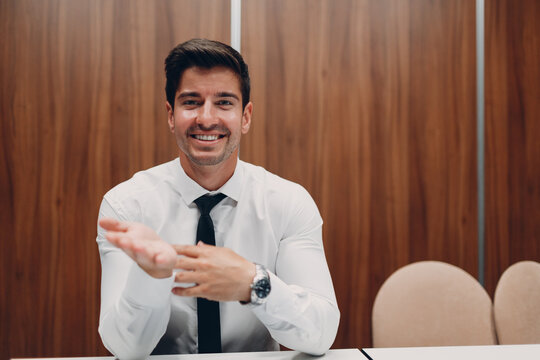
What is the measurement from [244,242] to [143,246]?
0.58 meters

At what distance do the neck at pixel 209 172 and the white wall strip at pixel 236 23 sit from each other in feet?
3.43

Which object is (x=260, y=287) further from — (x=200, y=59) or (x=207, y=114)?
(x=200, y=59)

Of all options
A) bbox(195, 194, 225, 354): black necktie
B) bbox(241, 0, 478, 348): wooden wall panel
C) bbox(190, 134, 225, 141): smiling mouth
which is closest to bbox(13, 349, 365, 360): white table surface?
bbox(195, 194, 225, 354): black necktie

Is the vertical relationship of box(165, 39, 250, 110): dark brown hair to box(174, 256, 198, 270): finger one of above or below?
above

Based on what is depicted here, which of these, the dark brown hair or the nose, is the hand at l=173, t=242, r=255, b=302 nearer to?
the nose

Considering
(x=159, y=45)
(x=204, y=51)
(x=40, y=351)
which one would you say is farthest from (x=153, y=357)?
(x=159, y=45)

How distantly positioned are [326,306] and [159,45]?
5.62 feet

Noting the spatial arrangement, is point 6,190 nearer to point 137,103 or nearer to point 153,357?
point 137,103

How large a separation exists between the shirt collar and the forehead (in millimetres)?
291

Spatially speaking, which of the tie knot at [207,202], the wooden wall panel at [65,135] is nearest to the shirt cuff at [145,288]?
the tie knot at [207,202]

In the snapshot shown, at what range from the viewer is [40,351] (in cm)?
220

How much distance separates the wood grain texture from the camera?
7.88 feet

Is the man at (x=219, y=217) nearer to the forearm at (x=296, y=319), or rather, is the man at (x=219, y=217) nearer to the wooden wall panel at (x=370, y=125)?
the forearm at (x=296, y=319)

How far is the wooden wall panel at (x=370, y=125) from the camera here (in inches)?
90.7
